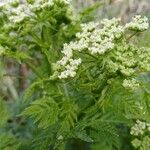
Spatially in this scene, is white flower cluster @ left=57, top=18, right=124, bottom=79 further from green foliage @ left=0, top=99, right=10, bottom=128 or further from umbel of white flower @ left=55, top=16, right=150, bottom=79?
green foliage @ left=0, top=99, right=10, bottom=128

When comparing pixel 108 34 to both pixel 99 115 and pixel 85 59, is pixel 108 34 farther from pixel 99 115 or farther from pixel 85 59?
pixel 99 115

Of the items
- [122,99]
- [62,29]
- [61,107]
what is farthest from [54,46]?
[122,99]

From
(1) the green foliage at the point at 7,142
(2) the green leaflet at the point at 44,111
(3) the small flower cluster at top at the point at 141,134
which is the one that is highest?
(2) the green leaflet at the point at 44,111

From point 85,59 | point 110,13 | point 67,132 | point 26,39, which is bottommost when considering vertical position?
point 67,132

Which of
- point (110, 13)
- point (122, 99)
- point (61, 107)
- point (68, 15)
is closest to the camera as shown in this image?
point (122, 99)

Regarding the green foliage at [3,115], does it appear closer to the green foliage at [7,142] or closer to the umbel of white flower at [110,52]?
the green foliage at [7,142]

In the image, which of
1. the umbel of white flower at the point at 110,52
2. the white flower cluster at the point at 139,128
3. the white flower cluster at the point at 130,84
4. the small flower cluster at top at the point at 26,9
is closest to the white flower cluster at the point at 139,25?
the umbel of white flower at the point at 110,52
